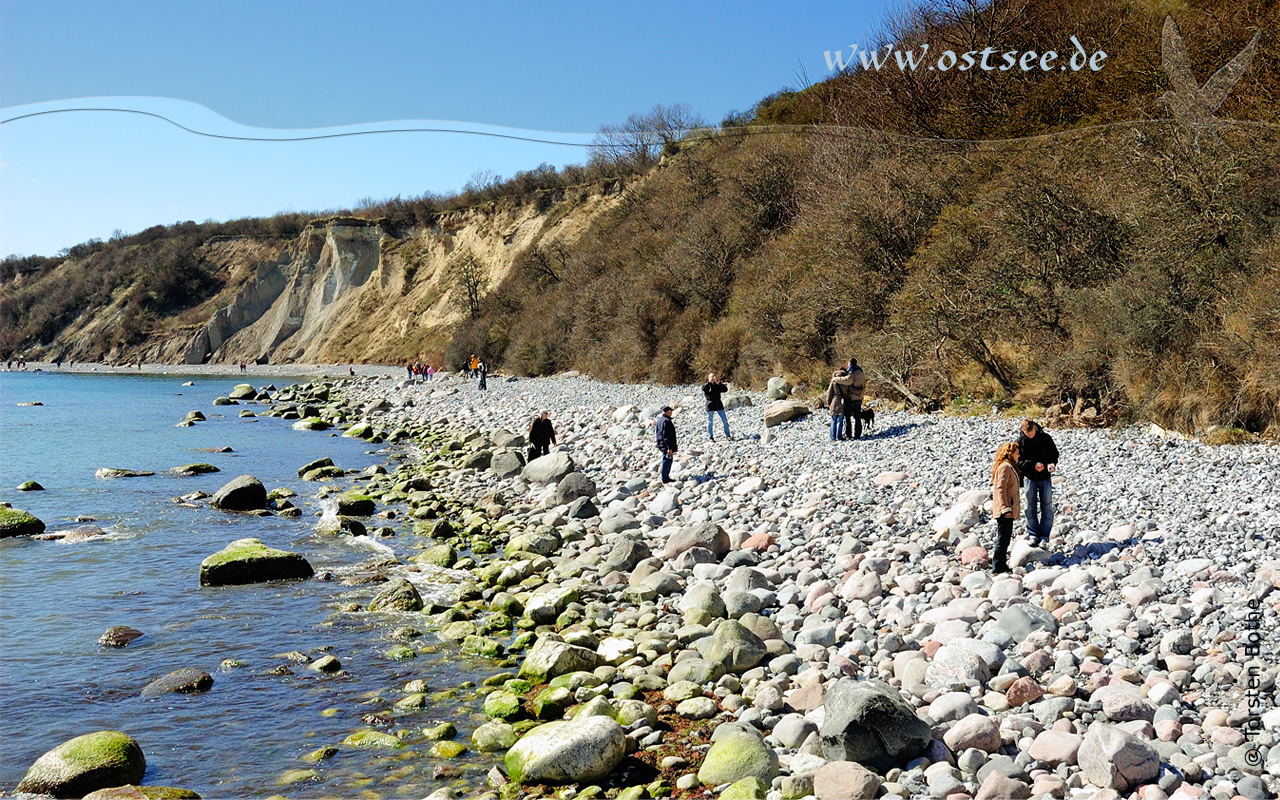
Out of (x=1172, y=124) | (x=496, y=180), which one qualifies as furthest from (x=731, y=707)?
(x=496, y=180)

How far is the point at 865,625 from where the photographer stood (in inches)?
313

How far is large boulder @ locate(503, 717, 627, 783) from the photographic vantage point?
6.00 meters

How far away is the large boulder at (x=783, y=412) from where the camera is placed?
19.7 meters

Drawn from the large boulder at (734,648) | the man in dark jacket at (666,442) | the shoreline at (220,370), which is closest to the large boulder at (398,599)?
the large boulder at (734,648)

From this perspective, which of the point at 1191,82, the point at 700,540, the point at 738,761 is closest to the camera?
the point at 738,761

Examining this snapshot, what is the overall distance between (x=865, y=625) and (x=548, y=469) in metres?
10.5

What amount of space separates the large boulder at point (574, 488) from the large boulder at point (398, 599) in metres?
5.00

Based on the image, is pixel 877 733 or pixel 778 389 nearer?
pixel 877 733

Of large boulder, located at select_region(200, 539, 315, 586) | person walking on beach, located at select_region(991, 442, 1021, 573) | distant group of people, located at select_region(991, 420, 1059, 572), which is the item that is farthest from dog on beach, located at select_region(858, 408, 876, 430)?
large boulder, located at select_region(200, 539, 315, 586)

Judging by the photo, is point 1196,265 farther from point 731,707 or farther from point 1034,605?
point 731,707

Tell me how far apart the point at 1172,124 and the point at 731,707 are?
49.2ft

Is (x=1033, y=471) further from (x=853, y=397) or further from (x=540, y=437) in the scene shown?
(x=540, y=437)

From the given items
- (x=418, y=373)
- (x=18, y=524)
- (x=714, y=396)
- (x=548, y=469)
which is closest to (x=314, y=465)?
(x=18, y=524)

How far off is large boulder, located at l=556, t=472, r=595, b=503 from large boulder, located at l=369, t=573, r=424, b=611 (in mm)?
5001
